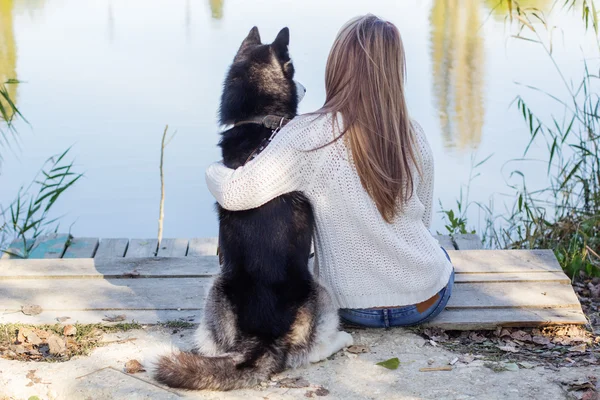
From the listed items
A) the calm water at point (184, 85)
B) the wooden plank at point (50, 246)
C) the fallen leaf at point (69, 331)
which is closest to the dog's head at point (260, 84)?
the fallen leaf at point (69, 331)

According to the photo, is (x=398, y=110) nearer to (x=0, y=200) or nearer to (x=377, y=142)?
(x=377, y=142)

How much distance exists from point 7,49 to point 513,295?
23.9 feet

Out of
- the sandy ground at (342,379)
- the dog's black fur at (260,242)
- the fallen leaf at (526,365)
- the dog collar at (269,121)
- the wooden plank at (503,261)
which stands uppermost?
the dog collar at (269,121)

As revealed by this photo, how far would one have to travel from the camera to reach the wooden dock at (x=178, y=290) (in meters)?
3.00

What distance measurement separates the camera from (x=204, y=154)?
659cm

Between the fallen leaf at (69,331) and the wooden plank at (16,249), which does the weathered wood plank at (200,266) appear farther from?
the wooden plank at (16,249)

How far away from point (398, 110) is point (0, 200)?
4350 millimetres

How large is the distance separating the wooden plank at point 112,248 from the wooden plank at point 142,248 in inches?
1.4

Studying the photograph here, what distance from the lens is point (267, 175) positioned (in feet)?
7.91

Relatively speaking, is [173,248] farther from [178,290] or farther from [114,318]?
[114,318]

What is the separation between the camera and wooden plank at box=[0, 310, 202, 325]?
293 cm

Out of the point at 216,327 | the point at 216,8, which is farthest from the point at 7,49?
the point at 216,327

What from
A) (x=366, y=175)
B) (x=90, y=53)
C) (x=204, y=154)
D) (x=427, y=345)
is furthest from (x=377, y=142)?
(x=90, y=53)

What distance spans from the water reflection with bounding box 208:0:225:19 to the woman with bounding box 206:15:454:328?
7.63 m
